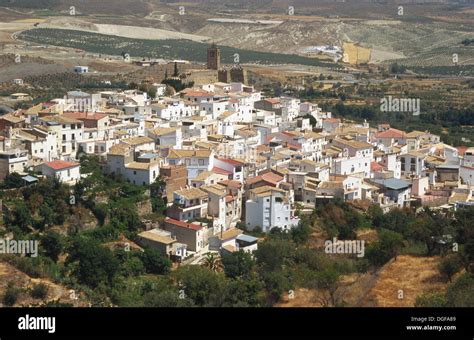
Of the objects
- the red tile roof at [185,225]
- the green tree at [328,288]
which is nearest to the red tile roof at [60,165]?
the red tile roof at [185,225]

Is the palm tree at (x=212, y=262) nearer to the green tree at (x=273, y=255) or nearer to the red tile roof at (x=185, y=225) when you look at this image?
the green tree at (x=273, y=255)

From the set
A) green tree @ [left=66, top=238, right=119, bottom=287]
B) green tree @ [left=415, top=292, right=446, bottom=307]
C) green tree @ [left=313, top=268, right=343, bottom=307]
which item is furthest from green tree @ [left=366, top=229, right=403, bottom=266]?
green tree @ [left=66, top=238, right=119, bottom=287]

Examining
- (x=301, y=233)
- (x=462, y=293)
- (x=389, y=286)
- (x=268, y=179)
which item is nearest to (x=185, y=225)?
(x=301, y=233)

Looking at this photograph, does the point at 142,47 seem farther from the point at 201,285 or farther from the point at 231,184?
the point at 201,285

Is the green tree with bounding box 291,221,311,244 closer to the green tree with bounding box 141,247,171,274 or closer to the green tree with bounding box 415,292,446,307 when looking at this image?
the green tree with bounding box 141,247,171,274
